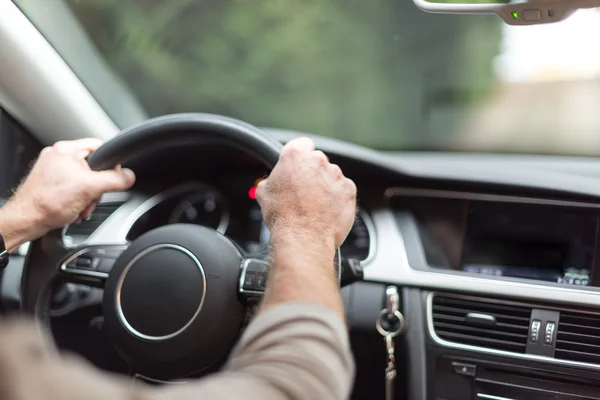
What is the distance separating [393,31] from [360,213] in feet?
3.72

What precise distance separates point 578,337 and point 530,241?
303mm

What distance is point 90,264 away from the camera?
166 cm

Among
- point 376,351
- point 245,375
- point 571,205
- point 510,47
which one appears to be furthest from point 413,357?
point 510,47

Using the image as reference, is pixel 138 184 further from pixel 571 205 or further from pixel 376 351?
pixel 571 205

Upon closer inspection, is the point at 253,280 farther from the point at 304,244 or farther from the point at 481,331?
the point at 481,331

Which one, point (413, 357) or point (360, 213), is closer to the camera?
point (413, 357)

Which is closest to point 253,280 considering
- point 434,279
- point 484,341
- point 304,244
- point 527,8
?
point 304,244

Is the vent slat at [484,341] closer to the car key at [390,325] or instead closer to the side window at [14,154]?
the car key at [390,325]

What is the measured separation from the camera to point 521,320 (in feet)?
5.52

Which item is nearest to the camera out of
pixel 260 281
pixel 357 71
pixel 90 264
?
pixel 260 281

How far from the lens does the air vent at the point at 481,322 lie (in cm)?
168

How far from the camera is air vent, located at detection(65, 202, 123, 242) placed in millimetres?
2020

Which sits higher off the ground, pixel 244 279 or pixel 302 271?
pixel 302 271

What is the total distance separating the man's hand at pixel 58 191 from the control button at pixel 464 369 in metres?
0.93
